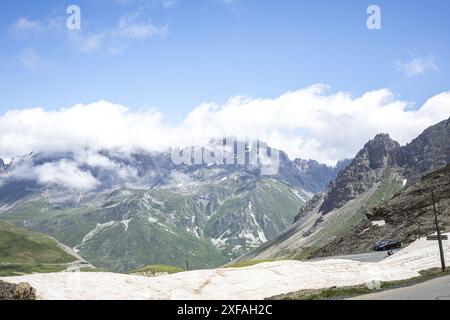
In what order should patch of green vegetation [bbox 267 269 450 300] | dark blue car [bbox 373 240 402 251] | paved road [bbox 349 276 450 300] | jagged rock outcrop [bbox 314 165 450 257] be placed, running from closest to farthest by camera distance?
paved road [bbox 349 276 450 300] → patch of green vegetation [bbox 267 269 450 300] → dark blue car [bbox 373 240 402 251] → jagged rock outcrop [bbox 314 165 450 257]

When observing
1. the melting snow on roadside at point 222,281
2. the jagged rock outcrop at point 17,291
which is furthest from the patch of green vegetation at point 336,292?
the jagged rock outcrop at point 17,291

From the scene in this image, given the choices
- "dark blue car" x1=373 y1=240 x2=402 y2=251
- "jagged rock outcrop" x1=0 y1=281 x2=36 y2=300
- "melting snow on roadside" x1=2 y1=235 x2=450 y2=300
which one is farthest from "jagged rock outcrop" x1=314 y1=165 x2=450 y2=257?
"jagged rock outcrop" x1=0 y1=281 x2=36 y2=300

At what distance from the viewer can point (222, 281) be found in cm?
4706

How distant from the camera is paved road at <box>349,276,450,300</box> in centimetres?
3718

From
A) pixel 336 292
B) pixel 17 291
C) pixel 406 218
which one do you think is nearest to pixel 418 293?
A: pixel 336 292

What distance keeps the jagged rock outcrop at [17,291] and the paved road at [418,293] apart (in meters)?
26.7

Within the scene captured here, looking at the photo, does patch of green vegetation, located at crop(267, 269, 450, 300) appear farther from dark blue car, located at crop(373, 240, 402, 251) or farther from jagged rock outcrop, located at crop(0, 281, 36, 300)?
dark blue car, located at crop(373, 240, 402, 251)

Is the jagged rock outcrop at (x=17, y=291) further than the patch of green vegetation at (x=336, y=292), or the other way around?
the patch of green vegetation at (x=336, y=292)

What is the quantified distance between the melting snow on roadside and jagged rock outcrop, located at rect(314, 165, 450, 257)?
44.0 meters

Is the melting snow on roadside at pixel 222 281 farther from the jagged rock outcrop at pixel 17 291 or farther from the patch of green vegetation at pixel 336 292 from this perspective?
the patch of green vegetation at pixel 336 292

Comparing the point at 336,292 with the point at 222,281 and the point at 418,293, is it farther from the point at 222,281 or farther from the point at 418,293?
the point at 222,281

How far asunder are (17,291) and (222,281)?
2053 cm

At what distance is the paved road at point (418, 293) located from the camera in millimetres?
37178
